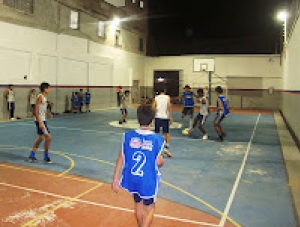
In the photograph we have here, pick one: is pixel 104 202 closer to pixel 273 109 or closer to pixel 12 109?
pixel 12 109

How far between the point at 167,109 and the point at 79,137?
4536mm

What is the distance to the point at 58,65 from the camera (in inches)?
888

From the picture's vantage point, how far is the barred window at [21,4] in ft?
60.8

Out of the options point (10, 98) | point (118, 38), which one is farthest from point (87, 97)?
point (118, 38)

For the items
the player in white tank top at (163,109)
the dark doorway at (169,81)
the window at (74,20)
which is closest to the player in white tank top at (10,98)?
the window at (74,20)

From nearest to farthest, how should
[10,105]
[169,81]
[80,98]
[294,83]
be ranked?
[294,83]
[10,105]
[80,98]
[169,81]

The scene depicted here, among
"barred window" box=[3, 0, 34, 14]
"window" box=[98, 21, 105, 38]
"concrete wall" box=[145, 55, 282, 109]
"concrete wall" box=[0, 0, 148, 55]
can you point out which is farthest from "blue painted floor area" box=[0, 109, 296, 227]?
"concrete wall" box=[145, 55, 282, 109]

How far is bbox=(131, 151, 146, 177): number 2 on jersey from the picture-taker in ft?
11.8

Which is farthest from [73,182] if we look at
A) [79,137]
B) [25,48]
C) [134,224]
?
[25,48]

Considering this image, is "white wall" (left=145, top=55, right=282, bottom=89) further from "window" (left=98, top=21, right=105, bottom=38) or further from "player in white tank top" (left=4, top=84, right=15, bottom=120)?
"player in white tank top" (left=4, top=84, right=15, bottom=120)

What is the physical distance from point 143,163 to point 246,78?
3091 centimetres

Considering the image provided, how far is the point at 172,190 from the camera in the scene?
6.44 m

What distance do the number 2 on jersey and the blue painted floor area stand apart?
2217mm

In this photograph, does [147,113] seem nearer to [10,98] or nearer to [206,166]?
[206,166]
